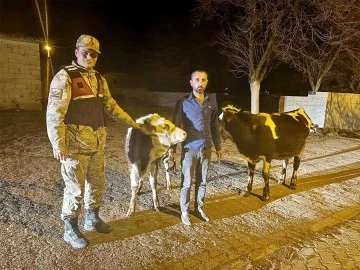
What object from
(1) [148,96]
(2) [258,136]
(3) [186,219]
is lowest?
(3) [186,219]

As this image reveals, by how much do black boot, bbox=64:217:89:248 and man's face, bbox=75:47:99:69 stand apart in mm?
1778

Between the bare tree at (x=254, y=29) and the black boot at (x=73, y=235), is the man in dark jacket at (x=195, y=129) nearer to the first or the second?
the black boot at (x=73, y=235)

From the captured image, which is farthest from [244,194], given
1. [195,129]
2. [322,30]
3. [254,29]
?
[322,30]

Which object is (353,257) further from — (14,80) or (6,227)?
(14,80)

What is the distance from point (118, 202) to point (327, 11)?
10667 millimetres

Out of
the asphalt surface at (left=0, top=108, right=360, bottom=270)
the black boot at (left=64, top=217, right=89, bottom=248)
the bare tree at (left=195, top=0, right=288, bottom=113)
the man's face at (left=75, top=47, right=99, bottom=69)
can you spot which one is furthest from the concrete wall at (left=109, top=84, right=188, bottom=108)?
the black boot at (left=64, top=217, right=89, bottom=248)

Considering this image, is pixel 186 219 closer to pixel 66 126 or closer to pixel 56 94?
pixel 66 126

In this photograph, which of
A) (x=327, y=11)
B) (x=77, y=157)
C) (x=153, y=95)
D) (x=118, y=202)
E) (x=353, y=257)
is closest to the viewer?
(x=77, y=157)

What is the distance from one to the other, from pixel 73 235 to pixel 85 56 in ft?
6.72

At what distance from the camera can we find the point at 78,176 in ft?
12.6

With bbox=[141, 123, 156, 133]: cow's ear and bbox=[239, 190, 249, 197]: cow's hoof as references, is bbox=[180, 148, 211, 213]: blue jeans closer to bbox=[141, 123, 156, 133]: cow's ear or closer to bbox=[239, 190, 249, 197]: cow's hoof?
bbox=[141, 123, 156, 133]: cow's ear

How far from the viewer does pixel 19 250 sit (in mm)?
3865

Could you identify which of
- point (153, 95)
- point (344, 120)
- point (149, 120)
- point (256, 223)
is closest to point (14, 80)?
point (153, 95)

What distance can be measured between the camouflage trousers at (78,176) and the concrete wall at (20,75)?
13294 millimetres
